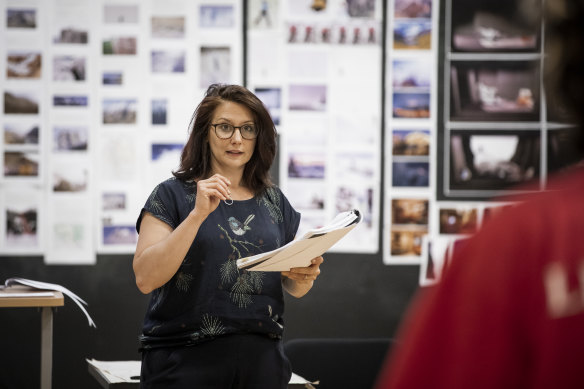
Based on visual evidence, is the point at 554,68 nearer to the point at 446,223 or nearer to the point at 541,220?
the point at 541,220

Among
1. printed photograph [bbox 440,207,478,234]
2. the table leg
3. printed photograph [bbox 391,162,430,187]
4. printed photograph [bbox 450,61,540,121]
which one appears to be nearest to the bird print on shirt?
the table leg

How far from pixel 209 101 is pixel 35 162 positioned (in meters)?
1.85

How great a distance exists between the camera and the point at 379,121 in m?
3.79

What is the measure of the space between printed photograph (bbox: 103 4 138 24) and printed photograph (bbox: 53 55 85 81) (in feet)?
0.84

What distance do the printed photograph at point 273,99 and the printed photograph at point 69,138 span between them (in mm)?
953

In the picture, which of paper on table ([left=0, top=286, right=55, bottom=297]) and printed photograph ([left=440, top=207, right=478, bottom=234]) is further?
printed photograph ([left=440, top=207, right=478, bottom=234])

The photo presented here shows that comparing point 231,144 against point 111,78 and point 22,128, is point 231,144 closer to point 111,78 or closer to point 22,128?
point 111,78

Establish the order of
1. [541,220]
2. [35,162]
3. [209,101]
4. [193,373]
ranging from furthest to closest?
[35,162] < [209,101] < [193,373] < [541,220]

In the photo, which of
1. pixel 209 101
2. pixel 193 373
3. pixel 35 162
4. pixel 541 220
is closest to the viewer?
pixel 541 220

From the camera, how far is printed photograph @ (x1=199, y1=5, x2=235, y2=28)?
374cm

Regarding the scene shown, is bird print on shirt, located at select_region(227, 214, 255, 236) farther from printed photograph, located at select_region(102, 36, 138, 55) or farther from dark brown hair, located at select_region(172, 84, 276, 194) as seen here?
printed photograph, located at select_region(102, 36, 138, 55)

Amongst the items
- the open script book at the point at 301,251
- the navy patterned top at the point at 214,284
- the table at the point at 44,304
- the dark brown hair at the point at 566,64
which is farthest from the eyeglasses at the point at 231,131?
the dark brown hair at the point at 566,64

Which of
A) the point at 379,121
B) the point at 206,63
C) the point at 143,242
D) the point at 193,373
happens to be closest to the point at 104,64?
the point at 206,63

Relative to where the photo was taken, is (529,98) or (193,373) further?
(529,98)
